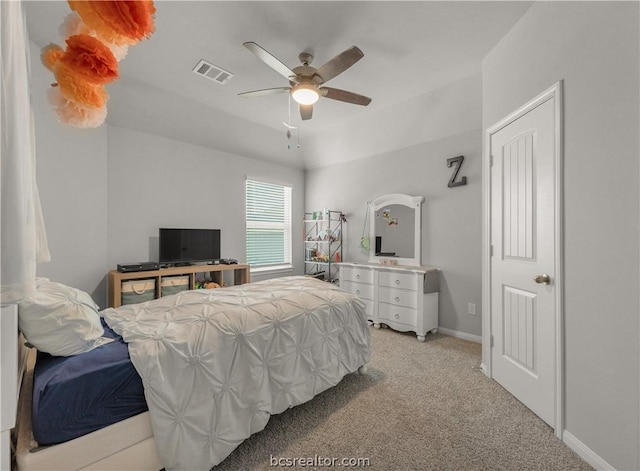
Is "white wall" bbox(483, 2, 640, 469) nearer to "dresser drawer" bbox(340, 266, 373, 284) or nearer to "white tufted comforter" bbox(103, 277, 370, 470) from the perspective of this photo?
"white tufted comforter" bbox(103, 277, 370, 470)

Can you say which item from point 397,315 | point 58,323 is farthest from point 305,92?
point 397,315

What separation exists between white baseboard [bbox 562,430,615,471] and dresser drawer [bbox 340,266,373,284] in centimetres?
251

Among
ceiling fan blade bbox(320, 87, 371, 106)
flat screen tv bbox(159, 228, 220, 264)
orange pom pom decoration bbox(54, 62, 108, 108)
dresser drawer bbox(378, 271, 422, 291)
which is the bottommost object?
dresser drawer bbox(378, 271, 422, 291)

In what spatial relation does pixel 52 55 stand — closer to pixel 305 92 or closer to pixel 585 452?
pixel 305 92

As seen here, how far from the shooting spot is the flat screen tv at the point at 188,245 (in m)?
3.88

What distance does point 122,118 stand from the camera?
11.6ft

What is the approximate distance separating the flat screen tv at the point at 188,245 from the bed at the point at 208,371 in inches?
72.9

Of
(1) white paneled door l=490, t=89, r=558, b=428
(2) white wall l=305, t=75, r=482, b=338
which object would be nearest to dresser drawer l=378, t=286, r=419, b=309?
(2) white wall l=305, t=75, r=482, b=338

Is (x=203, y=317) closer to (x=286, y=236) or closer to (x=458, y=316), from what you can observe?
(x=458, y=316)

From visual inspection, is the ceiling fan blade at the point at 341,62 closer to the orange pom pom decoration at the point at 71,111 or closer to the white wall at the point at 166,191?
the orange pom pom decoration at the point at 71,111

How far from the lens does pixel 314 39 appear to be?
242 cm

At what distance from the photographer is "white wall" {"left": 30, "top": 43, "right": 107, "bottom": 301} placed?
9.14ft

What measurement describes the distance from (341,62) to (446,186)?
2.30 metres

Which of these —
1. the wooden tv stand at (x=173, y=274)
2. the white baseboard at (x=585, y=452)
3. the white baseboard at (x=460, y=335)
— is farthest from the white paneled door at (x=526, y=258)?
the wooden tv stand at (x=173, y=274)
